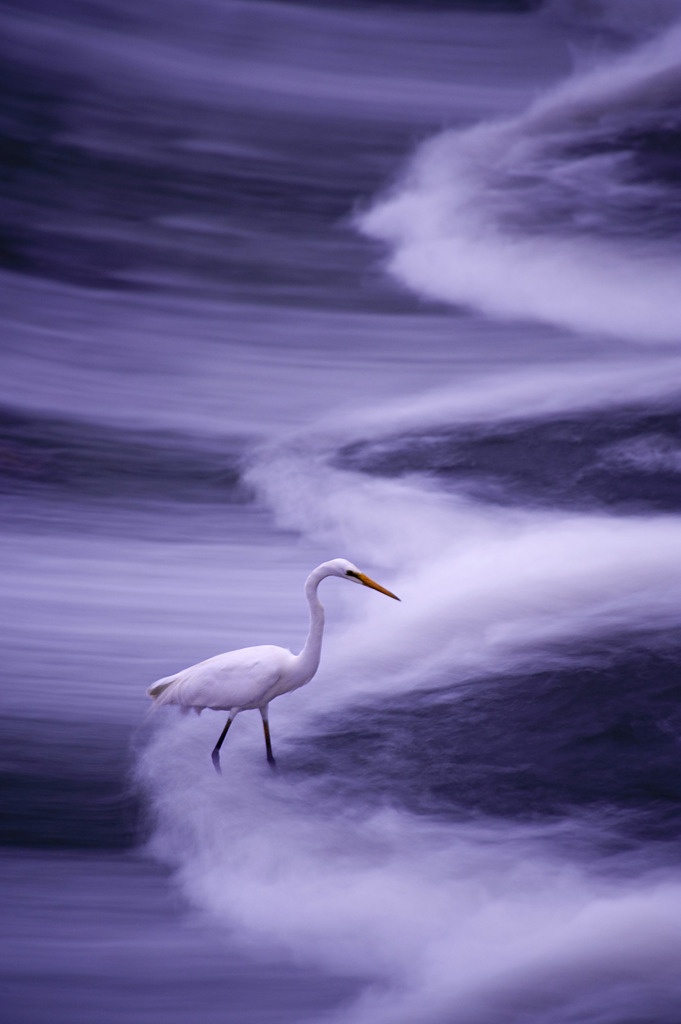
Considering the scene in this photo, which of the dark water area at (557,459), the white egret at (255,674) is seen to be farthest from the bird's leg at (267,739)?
the dark water area at (557,459)

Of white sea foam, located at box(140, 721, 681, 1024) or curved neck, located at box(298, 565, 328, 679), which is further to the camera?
curved neck, located at box(298, 565, 328, 679)

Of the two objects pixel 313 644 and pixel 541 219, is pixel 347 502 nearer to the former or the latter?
pixel 313 644

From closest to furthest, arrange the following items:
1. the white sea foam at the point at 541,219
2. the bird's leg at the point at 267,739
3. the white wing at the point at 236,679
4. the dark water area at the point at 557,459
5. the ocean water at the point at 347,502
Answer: the ocean water at the point at 347,502 → the white wing at the point at 236,679 → the bird's leg at the point at 267,739 → the dark water area at the point at 557,459 → the white sea foam at the point at 541,219

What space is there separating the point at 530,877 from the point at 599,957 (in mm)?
246

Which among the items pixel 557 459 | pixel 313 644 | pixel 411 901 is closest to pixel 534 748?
pixel 411 901

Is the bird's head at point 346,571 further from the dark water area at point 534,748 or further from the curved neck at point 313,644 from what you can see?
the dark water area at point 534,748

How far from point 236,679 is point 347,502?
1690 mm

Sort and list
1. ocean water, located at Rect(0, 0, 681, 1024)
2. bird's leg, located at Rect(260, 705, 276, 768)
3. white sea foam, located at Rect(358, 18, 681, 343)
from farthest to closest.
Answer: white sea foam, located at Rect(358, 18, 681, 343), bird's leg, located at Rect(260, 705, 276, 768), ocean water, located at Rect(0, 0, 681, 1024)

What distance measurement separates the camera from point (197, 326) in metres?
5.83

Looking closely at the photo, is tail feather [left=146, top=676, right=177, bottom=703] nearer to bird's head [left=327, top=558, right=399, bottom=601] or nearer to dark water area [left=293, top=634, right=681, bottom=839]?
dark water area [left=293, top=634, right=681, bottom=839]

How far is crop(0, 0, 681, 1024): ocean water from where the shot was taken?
2541 mm

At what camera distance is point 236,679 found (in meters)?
2.78

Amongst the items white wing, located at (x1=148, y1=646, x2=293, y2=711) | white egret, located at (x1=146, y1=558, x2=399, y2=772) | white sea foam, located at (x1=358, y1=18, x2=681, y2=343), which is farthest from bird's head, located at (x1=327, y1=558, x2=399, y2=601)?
white sea foam, located at (x1=358, y1=18, x2=681, y2=343)

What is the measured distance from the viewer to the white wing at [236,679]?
277 cm
